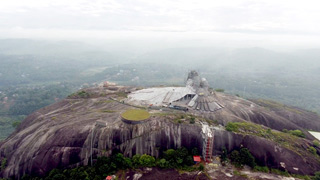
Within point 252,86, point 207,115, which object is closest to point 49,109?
point 207,115

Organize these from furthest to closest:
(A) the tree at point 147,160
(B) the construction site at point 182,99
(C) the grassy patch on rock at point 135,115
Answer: (B) the construction site at point 182,99
(C) the grassy patch on rock at point 135,115
(A) the tree at point 147,160

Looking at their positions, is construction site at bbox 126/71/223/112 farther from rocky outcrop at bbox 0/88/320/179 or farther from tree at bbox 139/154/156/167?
tree at bbox 139/154/156/167

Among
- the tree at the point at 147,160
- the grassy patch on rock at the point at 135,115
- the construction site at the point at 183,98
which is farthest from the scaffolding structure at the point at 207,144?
the grassy patch on rock at the point at 135,115

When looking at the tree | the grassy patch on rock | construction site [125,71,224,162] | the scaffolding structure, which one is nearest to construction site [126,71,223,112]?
construction site [125,71,224,162]

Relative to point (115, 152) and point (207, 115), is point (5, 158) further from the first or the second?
point (207, 115)

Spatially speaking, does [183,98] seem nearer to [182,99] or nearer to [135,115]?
[182,99]

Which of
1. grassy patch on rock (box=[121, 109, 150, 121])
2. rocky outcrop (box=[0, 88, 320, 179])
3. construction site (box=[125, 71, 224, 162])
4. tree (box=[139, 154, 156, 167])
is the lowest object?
tree (box=[139, 154, 156, 167])

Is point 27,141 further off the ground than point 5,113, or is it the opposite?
point 27,141

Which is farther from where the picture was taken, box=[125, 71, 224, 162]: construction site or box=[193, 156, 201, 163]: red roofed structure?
box=[125, 71, 224, 162]: construction site

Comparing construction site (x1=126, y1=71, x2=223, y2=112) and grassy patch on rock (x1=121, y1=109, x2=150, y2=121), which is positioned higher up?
construction site (x1=126, y1=71, x2=223, y2=112)

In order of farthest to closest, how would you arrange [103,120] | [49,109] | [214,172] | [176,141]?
[49,109]
[103,120]
[176,141]
[214,172]

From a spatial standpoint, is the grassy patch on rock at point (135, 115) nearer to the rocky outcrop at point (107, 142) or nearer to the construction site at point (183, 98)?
the rocky outcrop at point (107, 142)
